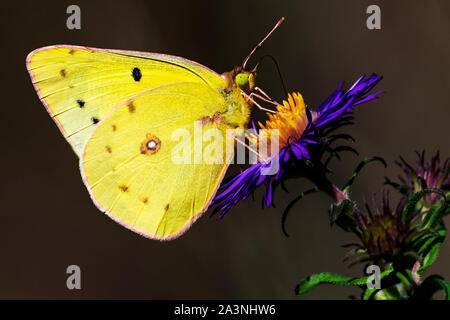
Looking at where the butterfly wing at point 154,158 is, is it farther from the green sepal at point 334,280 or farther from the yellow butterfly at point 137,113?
the green sepal at point 334,280

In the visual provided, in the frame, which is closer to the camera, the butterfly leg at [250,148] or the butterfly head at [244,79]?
the butterfly leg at [250,148]

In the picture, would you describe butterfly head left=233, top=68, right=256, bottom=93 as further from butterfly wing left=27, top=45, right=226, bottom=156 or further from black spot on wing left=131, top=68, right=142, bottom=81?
black spot on wing left=131, top=68, right=142, bottom=81

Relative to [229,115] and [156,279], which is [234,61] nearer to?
[156,279]

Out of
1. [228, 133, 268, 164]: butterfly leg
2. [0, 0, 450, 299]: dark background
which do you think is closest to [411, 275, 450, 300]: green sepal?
[228, 133, 268, 164]: butterfly leg

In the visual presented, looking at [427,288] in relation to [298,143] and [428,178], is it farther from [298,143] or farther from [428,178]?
[298,143]

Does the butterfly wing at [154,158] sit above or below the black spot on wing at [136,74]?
below

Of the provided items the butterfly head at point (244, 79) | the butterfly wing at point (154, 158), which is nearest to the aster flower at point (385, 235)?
the butterfly wing at point (154, 158)

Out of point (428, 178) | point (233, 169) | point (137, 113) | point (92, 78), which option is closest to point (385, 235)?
point (428, 178)
